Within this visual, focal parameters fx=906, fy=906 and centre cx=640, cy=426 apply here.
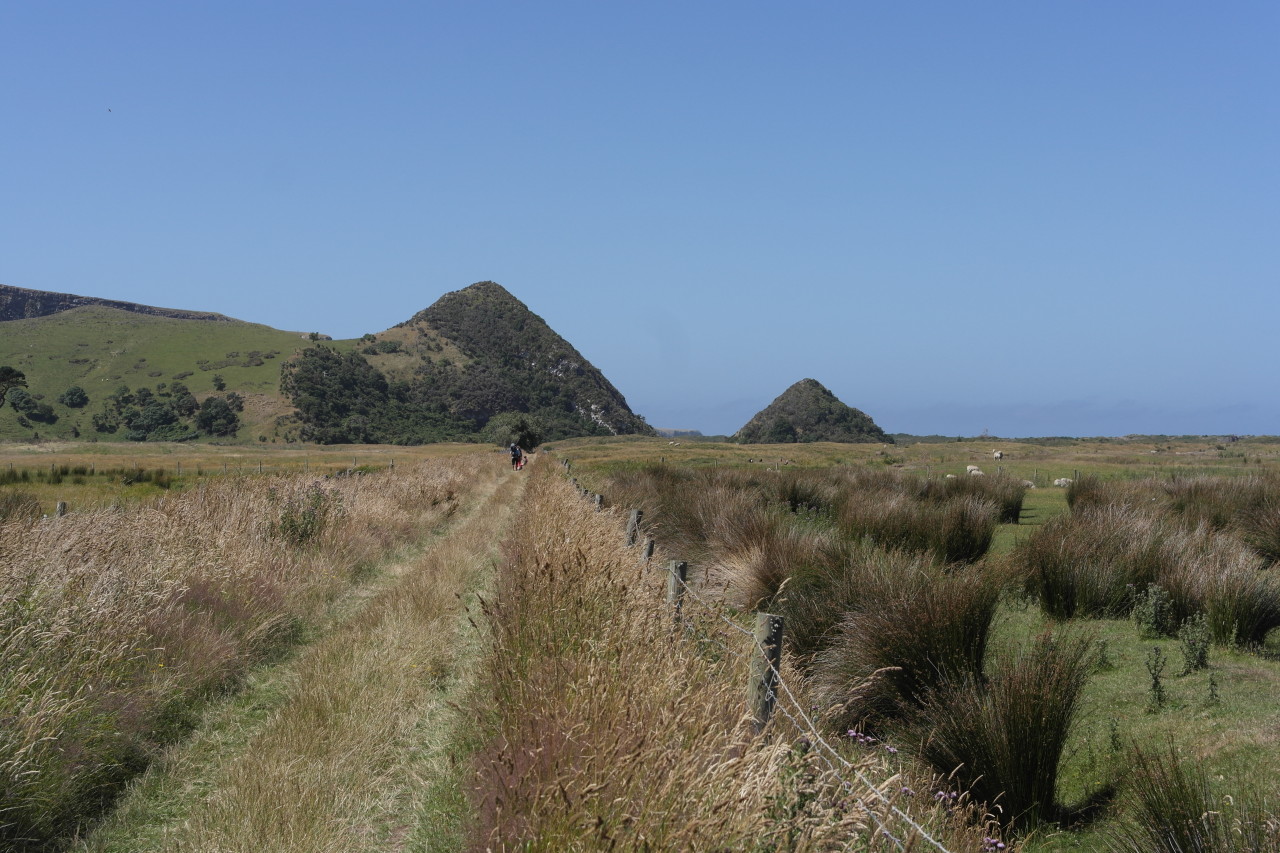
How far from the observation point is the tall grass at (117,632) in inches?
183

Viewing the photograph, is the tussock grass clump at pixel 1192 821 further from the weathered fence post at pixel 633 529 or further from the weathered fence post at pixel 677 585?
the weathered fence post at pixel 633 529

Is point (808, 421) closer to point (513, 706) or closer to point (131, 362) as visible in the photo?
point (131, 362)

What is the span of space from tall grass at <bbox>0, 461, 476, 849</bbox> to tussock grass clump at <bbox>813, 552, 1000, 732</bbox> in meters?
4.57

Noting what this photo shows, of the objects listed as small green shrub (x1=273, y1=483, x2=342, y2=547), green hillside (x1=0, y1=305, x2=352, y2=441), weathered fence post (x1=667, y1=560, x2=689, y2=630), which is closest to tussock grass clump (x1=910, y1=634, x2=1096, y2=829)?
weathered fence post (x1=667, y1=560, x2=689, y2=630)

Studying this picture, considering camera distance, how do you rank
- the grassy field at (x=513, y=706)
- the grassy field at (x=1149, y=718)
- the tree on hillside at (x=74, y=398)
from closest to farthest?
the grassy field at (x=513, y=706) < the grassy field at (x=1149, y=718) < the tree on hillside at (x=74, y=398)

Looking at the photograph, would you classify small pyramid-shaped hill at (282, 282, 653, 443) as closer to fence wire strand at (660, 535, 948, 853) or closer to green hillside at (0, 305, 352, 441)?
green hillside at (0, 305, 352, 441)

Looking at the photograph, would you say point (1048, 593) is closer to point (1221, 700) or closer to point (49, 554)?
point (1221, 700)

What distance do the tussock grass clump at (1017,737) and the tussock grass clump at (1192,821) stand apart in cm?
116

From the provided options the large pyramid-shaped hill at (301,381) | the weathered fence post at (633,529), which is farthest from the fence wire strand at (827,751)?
the large pyramid-shaped hill at (301,381)

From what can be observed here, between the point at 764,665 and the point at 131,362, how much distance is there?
158 m

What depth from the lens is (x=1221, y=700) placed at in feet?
21.6

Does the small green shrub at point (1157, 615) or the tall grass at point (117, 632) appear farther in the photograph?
the small green shrub at point (1157, 615)

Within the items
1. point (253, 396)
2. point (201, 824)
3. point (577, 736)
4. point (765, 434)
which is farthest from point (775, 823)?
point (253, 396)

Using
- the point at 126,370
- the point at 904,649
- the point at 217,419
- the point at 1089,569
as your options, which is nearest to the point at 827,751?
the point at 904,649
